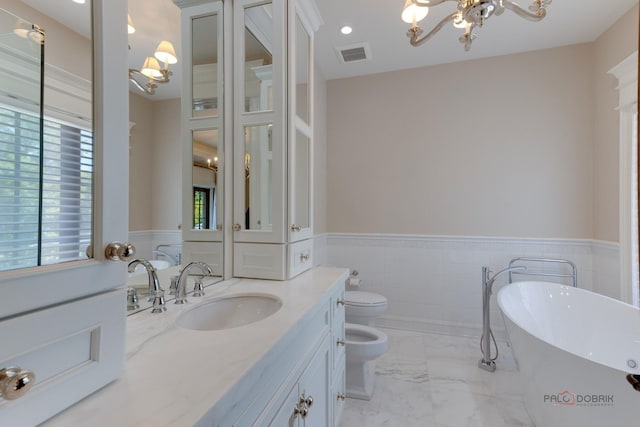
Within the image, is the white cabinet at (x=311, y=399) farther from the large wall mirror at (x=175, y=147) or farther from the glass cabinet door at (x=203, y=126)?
A: the glass cabinet door at (x=203, y=126)

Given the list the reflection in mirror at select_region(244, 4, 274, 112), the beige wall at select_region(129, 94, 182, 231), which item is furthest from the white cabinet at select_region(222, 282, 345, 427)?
the reflection in mirror at select_region(244, 4, 274, 112)

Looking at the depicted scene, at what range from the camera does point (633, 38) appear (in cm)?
205

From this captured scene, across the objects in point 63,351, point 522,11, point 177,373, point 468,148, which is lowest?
point 177,373

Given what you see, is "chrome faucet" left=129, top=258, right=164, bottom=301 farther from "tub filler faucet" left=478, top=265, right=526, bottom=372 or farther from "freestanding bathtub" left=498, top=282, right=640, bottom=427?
"tub filler faucet" left=478, top=265, right=526, bottom=372

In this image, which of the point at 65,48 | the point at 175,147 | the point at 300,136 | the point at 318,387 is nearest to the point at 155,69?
the point at 175,147

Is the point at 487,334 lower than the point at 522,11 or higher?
lower

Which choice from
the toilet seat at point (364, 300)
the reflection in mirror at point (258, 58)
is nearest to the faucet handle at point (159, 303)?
the reflection in mirror at point (258, 58)

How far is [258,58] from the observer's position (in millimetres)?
1587

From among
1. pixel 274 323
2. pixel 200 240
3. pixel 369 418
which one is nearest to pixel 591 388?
pixel 369 418

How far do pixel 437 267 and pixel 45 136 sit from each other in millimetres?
2982

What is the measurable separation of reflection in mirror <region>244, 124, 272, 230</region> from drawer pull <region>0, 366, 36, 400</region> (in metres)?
1.17

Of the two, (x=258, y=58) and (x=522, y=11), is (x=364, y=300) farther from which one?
(x=522, y=11)

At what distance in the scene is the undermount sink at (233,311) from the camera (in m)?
1.14

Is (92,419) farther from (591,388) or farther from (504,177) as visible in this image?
(504,177)
